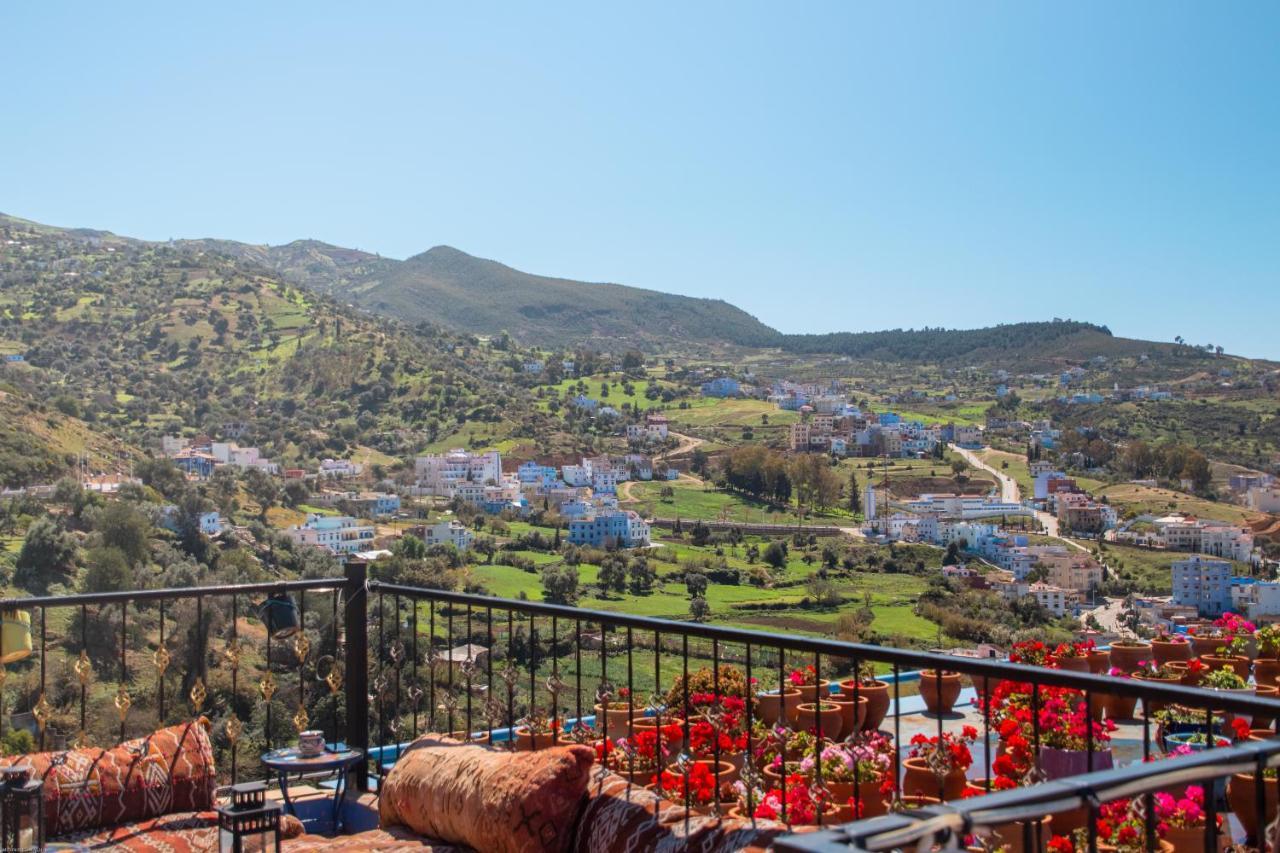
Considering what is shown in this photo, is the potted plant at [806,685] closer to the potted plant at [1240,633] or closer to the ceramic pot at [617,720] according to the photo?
the ceramic pot at [617,720]

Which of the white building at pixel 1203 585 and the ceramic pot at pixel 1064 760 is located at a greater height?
the ceramic pot at pixel 1064 760

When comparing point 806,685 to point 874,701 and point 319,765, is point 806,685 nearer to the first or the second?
point 874,701

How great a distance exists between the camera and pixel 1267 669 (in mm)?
6617

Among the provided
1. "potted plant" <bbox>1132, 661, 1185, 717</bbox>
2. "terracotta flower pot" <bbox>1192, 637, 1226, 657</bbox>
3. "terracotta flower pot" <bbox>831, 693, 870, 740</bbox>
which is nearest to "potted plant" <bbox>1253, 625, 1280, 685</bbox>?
"terracotta flower pot" <bbox>1192, 637, 1226, 657</bbox>

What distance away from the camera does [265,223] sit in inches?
4798

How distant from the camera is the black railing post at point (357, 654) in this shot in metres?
4.59

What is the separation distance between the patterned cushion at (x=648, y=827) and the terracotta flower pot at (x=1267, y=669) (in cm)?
525

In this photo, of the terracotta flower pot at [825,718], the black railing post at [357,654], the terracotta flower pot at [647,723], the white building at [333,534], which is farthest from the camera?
the white building at [333,534]

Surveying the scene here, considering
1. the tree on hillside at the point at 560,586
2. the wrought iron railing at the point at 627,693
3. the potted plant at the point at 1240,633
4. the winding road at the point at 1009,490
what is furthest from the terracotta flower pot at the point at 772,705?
the winding road at the point at 1009,490

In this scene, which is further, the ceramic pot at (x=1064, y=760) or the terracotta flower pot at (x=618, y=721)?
the terracotta flower pot at (x=618, y=721)

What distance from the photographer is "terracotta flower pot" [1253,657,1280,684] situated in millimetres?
6578

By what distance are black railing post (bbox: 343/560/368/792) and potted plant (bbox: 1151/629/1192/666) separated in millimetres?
5313

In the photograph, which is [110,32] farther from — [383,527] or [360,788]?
[383,527]

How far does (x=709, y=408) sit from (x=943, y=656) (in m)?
75.9
